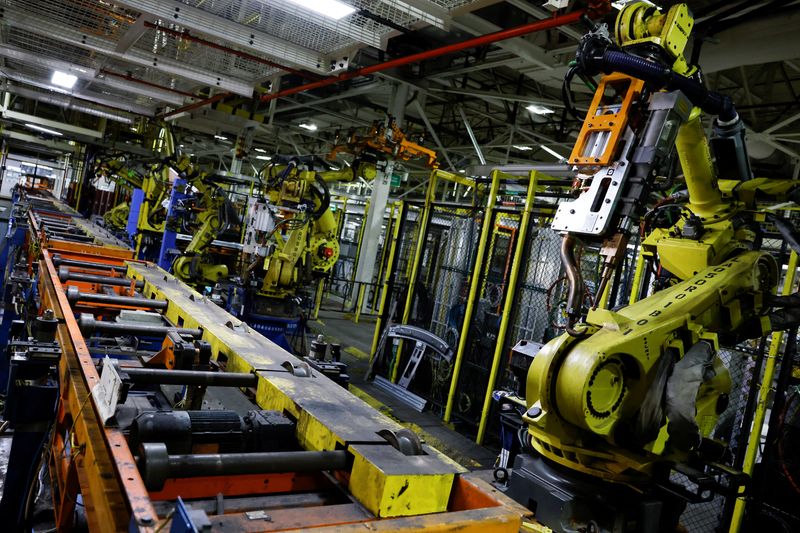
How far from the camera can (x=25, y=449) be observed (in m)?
2.39

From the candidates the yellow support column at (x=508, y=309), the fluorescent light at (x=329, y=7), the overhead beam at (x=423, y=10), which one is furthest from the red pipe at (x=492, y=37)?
the fluorescent light at (x=329, y=7)

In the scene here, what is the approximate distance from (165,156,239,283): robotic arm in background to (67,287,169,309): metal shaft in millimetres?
6895

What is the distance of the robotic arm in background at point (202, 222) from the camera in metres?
10.5

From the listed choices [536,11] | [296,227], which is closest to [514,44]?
[536,11]

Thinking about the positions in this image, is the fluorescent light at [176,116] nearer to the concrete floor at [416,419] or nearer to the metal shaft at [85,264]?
the metal shaft at [85,264]

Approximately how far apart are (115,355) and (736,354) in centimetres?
660

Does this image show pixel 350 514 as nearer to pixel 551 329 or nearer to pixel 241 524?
pixel 241 524

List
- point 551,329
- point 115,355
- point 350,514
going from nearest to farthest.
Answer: point 350,514 → point 115,355 → point 551,329

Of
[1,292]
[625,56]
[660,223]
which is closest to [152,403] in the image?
[625,56]

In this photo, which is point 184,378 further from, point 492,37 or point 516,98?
point 516,98

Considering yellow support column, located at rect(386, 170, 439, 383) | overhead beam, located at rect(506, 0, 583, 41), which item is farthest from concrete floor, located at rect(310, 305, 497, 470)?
overhead beam, located at rect(506, 0, 583, 41)

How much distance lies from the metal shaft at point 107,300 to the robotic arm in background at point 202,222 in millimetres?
6895

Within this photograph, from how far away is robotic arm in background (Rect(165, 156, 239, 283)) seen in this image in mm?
10484

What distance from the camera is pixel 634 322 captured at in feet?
11.0
